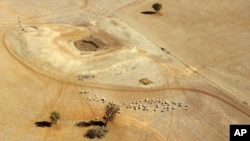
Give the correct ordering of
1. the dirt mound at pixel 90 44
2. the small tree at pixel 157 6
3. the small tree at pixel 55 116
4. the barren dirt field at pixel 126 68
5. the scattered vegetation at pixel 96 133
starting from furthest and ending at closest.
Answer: the small tree at pixel 157 6 < the dirt mound at pixel 90 44 < the barren dirt field at pixel 126 68 < the small tree at pixel 55 116 < the scattered vegetation at pixel 96 133

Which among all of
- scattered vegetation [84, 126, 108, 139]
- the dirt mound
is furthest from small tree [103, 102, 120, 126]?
the dirt mound

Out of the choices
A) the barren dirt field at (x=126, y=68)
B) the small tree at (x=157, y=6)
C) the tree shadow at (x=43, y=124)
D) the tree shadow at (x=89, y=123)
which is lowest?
the tree shadow at (x=43, y=124)

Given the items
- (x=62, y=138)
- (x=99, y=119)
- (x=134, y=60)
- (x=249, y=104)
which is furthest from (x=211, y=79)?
(x=62, y=138)

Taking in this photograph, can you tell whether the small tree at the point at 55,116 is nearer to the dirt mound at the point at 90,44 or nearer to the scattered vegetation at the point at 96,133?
the scattered vegetation at the point at 96,133

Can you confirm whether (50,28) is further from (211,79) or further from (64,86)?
(211,79)

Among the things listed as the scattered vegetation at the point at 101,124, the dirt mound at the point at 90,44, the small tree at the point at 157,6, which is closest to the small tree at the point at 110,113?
the scattered vegetation at the point at 101,124

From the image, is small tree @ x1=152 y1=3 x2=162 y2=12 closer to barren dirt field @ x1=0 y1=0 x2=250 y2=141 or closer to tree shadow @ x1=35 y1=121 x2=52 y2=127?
barren dirt field @ x1=0 y1=0 x2=250 y2=141

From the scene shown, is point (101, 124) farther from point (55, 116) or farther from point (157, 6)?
point (157, 6)

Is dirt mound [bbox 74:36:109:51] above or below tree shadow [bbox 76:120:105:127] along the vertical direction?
above

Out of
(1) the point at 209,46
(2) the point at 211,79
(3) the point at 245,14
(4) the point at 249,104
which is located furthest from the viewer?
(3) the point at 245,14
